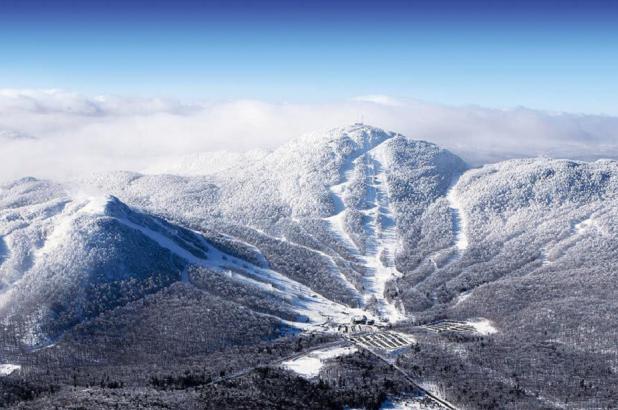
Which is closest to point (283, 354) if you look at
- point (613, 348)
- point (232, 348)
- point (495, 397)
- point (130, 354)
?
point (232, 348)

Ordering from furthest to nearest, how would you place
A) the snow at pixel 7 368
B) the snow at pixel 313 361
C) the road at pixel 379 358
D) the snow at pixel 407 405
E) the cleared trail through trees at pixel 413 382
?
the snow at pixel 313 361
the snow at pixel 7 368
the road at pixel 379 358
the cleared trail through trees at pixel 413 382
the snow at pixel 407 405

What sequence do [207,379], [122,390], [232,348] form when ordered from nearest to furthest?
[122,390] → [207,379] → [232,348]

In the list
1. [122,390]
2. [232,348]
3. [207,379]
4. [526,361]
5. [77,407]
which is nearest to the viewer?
[77,407]

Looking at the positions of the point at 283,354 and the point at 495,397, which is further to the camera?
the point at 283,354

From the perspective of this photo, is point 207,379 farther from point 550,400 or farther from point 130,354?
point 550,400

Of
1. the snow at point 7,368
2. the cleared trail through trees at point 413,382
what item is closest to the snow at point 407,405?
the cleared trail through trees at point 413,382

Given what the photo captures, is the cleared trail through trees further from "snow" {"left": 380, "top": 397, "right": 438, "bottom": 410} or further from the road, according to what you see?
"snow" {"left": 380, "top": 397, "right": 438, "bottom": 410}

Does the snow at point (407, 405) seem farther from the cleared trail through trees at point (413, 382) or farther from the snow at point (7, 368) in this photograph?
the snow at point (7, 368)
